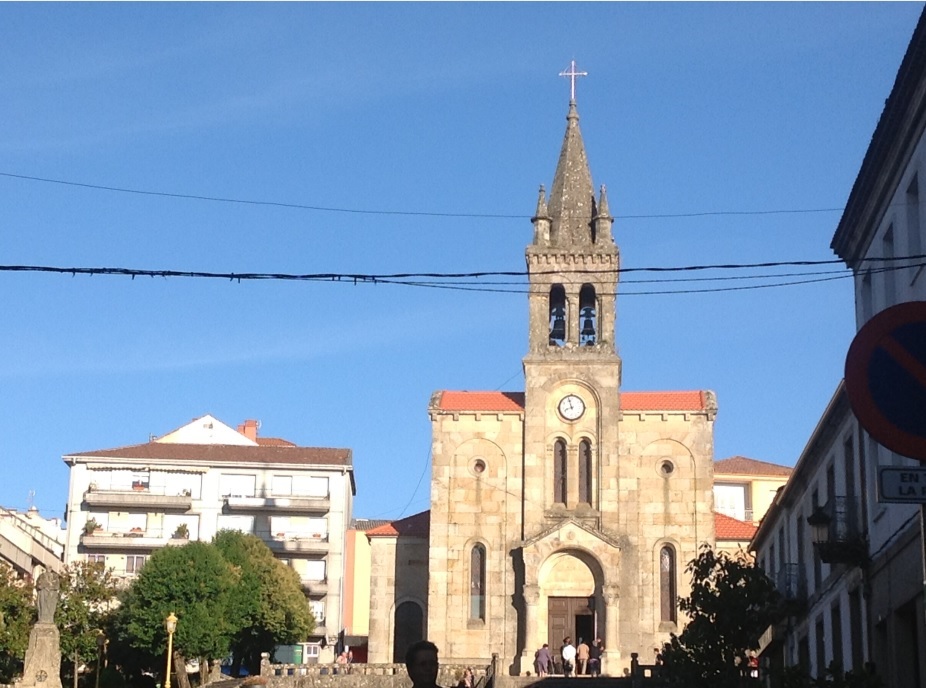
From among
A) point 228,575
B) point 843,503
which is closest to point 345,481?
point 228,575

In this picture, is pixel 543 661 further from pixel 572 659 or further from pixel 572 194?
pixel 572 194

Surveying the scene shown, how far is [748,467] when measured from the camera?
91.1m

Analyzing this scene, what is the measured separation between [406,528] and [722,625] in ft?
108

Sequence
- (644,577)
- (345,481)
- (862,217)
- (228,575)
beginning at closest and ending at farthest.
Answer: (862,217) → (644,577) → (228,575) → (345,481)

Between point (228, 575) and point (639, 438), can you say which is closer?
point (639, 438)

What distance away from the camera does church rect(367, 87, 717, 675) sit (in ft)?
170

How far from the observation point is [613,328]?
179 feet

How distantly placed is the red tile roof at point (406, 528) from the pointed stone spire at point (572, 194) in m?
12.0

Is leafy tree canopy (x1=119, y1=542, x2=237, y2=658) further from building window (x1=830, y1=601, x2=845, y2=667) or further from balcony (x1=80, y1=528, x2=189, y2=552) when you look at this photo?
building window (x1=830, y1=601, x2=845, y2=667)

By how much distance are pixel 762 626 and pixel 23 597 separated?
35.4m

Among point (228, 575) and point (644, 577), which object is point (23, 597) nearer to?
point (228, 575)

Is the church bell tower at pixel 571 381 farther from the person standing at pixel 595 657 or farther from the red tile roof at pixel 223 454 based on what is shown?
the red tile roof at pixel 223 454

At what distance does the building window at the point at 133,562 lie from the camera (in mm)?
75062

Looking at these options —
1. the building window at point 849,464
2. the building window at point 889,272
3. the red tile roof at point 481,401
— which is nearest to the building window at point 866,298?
the building window at point 889,272
